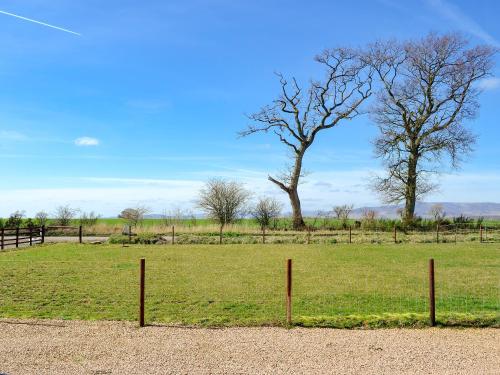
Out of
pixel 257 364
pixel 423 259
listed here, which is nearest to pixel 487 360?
pixel 257 364

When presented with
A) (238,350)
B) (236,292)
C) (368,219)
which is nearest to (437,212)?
(368,219)

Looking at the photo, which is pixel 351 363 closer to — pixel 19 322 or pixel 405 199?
pixel 19 322

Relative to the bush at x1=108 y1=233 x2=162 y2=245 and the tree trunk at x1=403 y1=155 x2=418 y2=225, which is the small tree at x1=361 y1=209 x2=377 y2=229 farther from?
the bush at x1=108 y1=233 x2=162 y2=245

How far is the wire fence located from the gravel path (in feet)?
3.36

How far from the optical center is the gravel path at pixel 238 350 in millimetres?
6602

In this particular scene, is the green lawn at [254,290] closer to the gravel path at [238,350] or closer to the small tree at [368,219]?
the gravel path at [238,350]

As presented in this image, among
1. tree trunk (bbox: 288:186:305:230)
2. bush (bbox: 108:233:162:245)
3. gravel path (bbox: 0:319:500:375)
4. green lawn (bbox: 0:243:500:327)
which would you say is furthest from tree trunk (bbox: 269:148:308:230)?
gravel path (bbox: 0:319:500:375)

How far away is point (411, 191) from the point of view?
45.8 metres

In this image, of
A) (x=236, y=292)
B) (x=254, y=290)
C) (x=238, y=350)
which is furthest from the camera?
(x=254, y=290)

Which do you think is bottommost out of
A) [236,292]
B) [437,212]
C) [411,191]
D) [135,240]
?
[236,292]

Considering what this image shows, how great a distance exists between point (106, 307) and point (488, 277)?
11.2 metres

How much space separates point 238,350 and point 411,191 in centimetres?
4098

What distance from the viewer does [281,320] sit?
9.25 metres

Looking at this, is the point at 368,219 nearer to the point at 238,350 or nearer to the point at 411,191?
the point at 411,191
